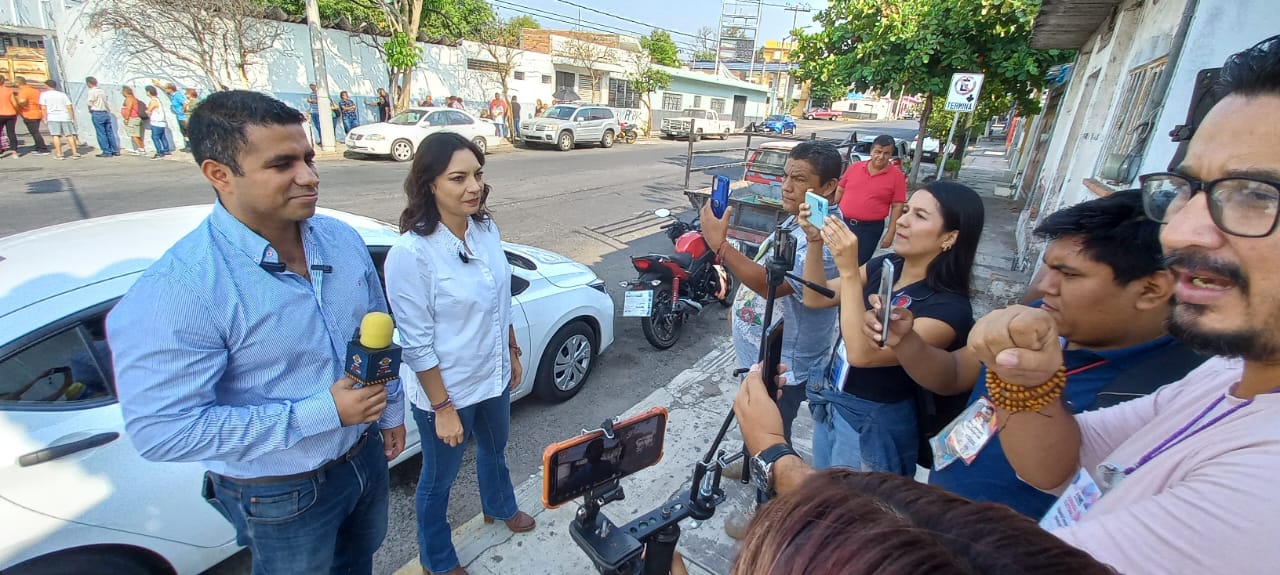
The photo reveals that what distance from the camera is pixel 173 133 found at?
43.1ft

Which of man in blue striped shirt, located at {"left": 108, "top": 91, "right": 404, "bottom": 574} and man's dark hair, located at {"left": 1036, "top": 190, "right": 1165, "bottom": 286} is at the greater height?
man's dark hair, located at {"left": 1036, "top": 190, "right": 1165, "bottom": 286}

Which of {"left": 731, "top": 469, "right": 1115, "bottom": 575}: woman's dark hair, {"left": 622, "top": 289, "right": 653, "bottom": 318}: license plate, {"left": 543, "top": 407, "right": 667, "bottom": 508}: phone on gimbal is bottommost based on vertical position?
{"left": 622, "top": 289, "right": 653, "bottom": 318}: license plate

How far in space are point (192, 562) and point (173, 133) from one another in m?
15.6

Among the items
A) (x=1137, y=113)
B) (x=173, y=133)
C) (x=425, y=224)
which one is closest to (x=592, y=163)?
(x=173, y=133)

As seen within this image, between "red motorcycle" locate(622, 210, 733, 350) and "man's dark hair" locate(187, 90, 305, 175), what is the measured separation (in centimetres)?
290

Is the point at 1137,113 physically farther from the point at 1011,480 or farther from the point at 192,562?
the point at 192,562

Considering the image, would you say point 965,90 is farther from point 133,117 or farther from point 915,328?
point 133,117

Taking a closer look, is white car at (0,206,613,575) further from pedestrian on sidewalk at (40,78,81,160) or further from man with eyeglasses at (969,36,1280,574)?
pedestrian on sidewalk at (40,78,81,160)

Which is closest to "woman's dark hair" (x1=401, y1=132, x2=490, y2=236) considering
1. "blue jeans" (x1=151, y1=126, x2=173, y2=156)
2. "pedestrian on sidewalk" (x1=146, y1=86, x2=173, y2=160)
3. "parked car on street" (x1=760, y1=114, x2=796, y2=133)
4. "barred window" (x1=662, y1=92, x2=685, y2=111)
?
"pedestrian on sidewalk" (x1=146, y1=86, x2=173, y2=160)

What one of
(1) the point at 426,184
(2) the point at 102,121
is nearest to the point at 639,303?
(1) the point at 426,184

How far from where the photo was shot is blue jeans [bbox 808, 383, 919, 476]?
1812 millimetres

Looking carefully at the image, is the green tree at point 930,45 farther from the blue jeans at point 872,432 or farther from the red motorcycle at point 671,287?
the blue jeans at point 872,432

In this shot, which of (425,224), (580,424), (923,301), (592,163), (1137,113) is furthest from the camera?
(592,163)

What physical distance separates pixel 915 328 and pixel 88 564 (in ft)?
9.20
